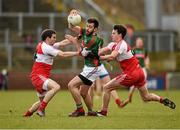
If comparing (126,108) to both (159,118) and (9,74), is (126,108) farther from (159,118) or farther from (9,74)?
(9,74)

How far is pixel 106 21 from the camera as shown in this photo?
142ft

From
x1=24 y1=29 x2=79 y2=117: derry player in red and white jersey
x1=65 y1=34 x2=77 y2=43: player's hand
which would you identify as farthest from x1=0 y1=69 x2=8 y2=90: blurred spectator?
x1=65 y1=34 x2=77 y2=43: player's hand

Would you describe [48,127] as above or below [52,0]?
below

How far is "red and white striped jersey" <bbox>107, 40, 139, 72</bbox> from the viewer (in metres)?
18.0

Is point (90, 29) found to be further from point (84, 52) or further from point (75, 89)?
point (75, 89)

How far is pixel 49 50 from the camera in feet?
58.5

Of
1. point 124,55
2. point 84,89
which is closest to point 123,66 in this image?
point 124,55

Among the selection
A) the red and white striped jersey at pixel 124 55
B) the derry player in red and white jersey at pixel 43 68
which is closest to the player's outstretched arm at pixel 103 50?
the red and white striped jersey at pixel 124 55

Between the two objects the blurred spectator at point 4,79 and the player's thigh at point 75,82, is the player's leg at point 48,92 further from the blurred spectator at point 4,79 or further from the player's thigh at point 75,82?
the blurred spectator at point 4,79

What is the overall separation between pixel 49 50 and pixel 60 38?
66.3ft

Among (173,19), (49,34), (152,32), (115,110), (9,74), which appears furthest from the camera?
(173,19)

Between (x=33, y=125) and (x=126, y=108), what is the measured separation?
20.3 ft

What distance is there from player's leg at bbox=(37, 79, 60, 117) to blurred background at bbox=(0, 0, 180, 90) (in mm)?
17106

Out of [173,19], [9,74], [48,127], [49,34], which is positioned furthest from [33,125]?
[173,19]
